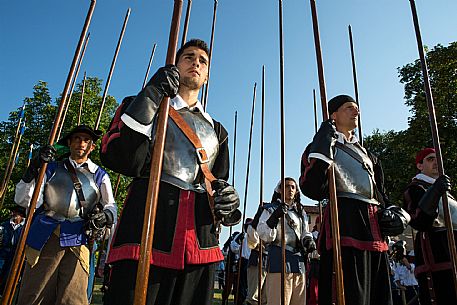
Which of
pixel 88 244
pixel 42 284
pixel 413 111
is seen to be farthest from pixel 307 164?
→ pixel 413 111

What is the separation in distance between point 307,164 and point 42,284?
2741 mm

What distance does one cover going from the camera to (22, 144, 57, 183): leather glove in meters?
3.76

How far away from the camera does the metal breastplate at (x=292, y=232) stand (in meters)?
5.72

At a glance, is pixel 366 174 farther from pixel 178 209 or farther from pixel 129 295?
pixel 129 295

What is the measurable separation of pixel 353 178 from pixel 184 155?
65.2 inches

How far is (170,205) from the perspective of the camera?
215 centimetres

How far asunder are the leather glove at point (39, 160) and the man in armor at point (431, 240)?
3.58 m

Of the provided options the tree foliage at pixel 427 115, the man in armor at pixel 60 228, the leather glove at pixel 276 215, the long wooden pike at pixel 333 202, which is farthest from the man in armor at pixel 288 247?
the tree foliage at pixel 427 115

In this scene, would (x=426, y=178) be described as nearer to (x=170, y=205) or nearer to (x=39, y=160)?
(x=170, y=205)

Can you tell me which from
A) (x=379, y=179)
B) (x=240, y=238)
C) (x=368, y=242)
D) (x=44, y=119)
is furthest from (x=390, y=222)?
(x=44, y=119)

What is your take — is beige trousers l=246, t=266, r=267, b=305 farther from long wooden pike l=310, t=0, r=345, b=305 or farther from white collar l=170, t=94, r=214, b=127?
white collar l=170, t=94, r=214, b=127

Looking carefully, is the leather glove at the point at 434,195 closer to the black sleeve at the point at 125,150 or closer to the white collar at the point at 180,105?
the white collar at the point at 180,105

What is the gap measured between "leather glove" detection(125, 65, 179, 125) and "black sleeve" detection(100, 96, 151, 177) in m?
0.10

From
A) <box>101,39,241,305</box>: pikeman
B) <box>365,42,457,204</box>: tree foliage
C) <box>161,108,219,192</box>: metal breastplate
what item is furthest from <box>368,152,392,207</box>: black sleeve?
<box>365,42,457,204</box>: tree foliage
